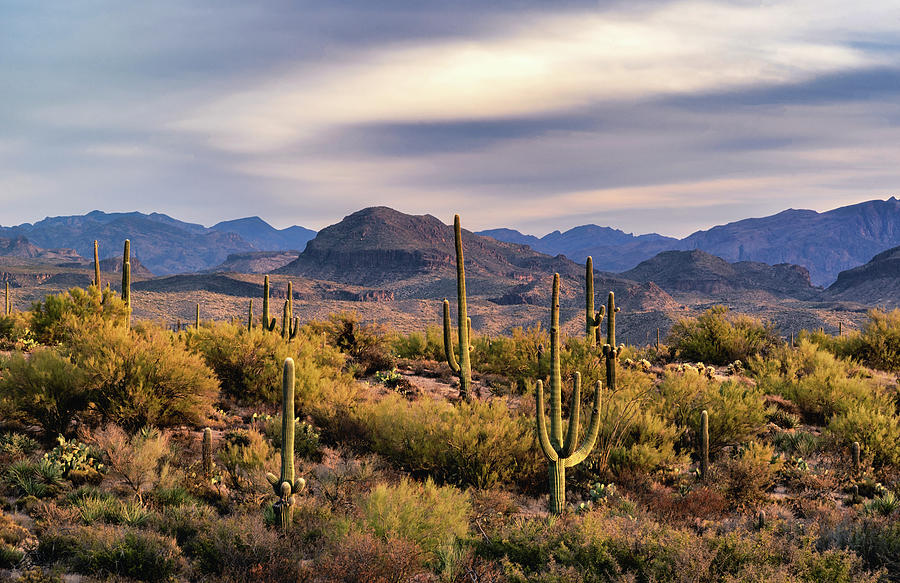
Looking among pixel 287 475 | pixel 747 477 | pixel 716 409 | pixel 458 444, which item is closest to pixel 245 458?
pixel 287 475

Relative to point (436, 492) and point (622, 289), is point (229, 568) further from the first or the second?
point (622, 289)

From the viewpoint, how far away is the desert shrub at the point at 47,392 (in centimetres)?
968

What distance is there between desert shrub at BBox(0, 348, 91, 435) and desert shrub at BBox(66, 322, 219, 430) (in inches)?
8.3

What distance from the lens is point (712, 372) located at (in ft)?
53.0

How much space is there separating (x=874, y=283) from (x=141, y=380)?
21988 centimetres

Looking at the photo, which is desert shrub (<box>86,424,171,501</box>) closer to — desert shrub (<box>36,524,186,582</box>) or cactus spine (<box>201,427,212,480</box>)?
cactus spine (<box>201,427,212,480</box>)

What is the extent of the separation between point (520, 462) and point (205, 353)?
7613 millimetres

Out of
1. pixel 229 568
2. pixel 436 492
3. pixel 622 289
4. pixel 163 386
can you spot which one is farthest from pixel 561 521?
pixel 622 289

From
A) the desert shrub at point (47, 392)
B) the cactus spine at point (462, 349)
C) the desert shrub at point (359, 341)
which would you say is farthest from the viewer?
the desert shrub at point (359, 341)

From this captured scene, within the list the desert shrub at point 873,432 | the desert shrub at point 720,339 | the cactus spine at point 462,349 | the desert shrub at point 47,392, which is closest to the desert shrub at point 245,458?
the desert shrub at point 47,392

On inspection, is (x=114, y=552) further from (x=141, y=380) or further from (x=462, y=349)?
(x=462, y=349)

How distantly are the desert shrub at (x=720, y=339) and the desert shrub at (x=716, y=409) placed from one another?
22.4ft

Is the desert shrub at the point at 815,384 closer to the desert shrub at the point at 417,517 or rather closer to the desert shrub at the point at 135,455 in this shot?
the desert shrub at the point at 417,517

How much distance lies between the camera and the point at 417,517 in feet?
23.2
